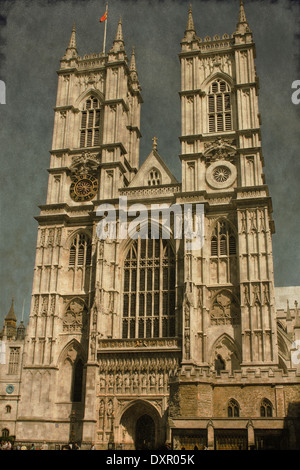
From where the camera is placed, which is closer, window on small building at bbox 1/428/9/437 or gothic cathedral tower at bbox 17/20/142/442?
gothic cathedral tower at bbox 17/20/142/442

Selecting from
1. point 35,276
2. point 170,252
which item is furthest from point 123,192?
point 35,276

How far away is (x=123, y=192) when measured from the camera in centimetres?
3966

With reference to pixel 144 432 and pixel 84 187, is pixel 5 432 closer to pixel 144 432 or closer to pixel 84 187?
pixel 144 432

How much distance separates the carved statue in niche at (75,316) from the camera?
36.9 m

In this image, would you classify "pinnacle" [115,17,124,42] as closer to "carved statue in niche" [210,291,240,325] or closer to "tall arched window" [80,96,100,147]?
"tall arched window" [80,96,100,147]

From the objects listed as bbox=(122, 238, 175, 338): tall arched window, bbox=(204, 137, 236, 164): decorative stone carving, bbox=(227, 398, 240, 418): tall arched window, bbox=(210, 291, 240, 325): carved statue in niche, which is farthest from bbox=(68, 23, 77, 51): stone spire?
bbox=(227, 398, 240, 418): tall arched window

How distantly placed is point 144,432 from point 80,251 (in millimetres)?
13255

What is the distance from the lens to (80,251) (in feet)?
129

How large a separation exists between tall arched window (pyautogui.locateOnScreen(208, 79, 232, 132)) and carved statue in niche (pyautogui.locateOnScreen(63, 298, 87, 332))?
1609 centimetres

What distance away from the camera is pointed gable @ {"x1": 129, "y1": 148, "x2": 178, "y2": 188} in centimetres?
4003

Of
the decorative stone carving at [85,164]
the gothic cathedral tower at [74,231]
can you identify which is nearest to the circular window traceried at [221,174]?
the gothic cathedral tower at [74,231]
